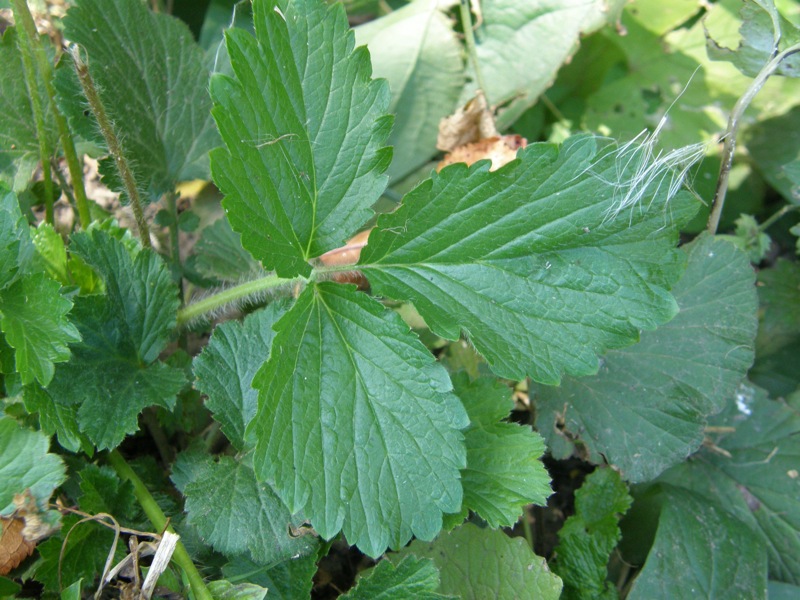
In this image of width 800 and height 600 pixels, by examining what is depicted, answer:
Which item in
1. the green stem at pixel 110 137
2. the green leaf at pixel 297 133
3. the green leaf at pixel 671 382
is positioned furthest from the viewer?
the green leaf at pixel 671 382

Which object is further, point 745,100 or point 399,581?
point 745,100

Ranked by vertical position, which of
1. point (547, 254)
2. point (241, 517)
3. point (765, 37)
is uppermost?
point (765, 37)

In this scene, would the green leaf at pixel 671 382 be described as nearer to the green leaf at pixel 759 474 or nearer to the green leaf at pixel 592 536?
the green leaf at pixel 592 536

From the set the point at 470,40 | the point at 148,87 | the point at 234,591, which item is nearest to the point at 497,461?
the point at 234,591

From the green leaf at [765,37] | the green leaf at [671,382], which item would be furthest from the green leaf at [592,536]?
the green leaf at [765,37]

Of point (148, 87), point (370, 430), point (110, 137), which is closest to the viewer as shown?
point (370, 430)

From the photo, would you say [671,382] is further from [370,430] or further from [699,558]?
[370,430]

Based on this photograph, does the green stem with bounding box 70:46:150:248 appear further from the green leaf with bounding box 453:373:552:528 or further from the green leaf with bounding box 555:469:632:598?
the green leaf with bounding box 555:469:632:598

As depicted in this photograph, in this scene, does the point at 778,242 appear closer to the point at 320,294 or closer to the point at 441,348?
the point at 441,348
